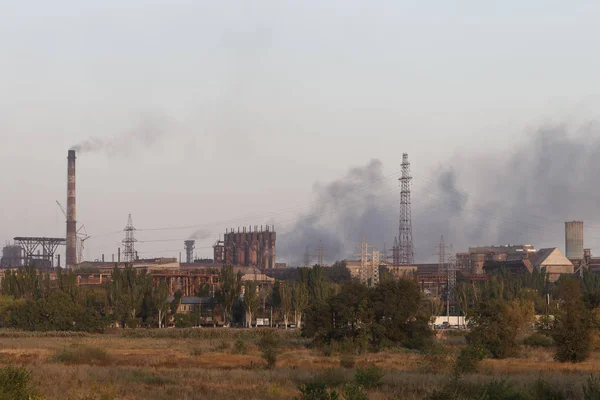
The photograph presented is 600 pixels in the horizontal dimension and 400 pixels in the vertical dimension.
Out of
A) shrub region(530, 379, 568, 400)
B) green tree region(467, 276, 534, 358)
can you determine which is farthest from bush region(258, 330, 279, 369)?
shrub region(530, 379, 568, 400)

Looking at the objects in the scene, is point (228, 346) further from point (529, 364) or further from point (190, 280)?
point (190, 280)

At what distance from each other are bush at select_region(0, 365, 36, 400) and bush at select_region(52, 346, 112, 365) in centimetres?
2156

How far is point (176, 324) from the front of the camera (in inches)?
4013

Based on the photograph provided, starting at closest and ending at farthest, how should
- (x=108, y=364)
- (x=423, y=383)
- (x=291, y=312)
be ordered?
1. (x=423, y=383)
2. (x=108, y=364)
3. (x=291, y=312)

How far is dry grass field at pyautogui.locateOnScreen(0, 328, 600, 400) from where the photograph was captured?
30.5m

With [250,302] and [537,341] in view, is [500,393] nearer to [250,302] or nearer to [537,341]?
[537,341]

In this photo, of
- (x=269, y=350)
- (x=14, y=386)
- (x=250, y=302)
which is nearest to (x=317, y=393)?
(x=14, y=386)

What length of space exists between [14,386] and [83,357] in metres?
24.5

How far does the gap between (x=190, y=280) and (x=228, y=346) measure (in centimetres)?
9742

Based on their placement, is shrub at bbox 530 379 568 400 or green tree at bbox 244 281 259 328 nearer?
shrub at bbox 530 379 568 400

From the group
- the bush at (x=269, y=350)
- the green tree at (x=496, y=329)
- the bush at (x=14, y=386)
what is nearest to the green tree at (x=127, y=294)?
the green tree at (x=496, y=329)

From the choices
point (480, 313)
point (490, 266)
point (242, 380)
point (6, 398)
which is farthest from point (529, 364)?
point (490, 266)

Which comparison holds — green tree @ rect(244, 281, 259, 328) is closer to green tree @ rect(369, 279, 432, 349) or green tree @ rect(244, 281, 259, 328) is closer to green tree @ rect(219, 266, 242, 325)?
green tree @ rect(219, 266, 242, 325)

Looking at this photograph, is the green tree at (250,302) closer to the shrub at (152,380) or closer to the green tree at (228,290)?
the green tree at (228,290)
